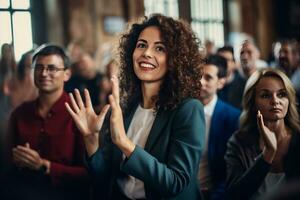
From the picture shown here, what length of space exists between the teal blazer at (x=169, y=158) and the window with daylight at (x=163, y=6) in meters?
9.15

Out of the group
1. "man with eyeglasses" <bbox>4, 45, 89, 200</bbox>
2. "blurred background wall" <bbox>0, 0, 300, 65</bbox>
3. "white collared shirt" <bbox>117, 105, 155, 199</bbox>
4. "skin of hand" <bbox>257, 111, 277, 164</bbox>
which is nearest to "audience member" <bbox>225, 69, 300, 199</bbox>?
"skin of hand" <bbox>257, 111, 277, 164</bbox>

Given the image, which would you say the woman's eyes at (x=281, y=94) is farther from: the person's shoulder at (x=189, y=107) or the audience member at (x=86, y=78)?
the audience member at (x=86, y=78)

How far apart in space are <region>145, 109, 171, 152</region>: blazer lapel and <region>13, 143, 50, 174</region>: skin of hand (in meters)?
0.77

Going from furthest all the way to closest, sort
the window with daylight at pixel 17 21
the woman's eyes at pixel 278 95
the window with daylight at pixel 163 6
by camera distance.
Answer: the window with daylight at pixel 163 6
the window with daylight at pixel 17 21
the woman's eyes at pixel 278 95

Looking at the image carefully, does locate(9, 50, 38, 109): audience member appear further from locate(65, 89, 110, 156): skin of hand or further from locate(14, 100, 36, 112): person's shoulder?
locate(65, 89, 110, 156): skin of hand

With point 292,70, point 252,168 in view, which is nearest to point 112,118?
point 252,168

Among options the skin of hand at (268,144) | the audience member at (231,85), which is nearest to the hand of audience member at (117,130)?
the skin of hand at (268,144)

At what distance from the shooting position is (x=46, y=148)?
3113mm

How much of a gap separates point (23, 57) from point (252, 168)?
2.41m

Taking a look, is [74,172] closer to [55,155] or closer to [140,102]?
[55,155]

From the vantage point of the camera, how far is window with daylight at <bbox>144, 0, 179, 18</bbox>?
1169 cm

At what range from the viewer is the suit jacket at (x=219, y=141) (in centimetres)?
333

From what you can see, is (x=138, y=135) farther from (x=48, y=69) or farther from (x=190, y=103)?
(x=48, y=69)

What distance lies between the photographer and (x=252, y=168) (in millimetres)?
2561
